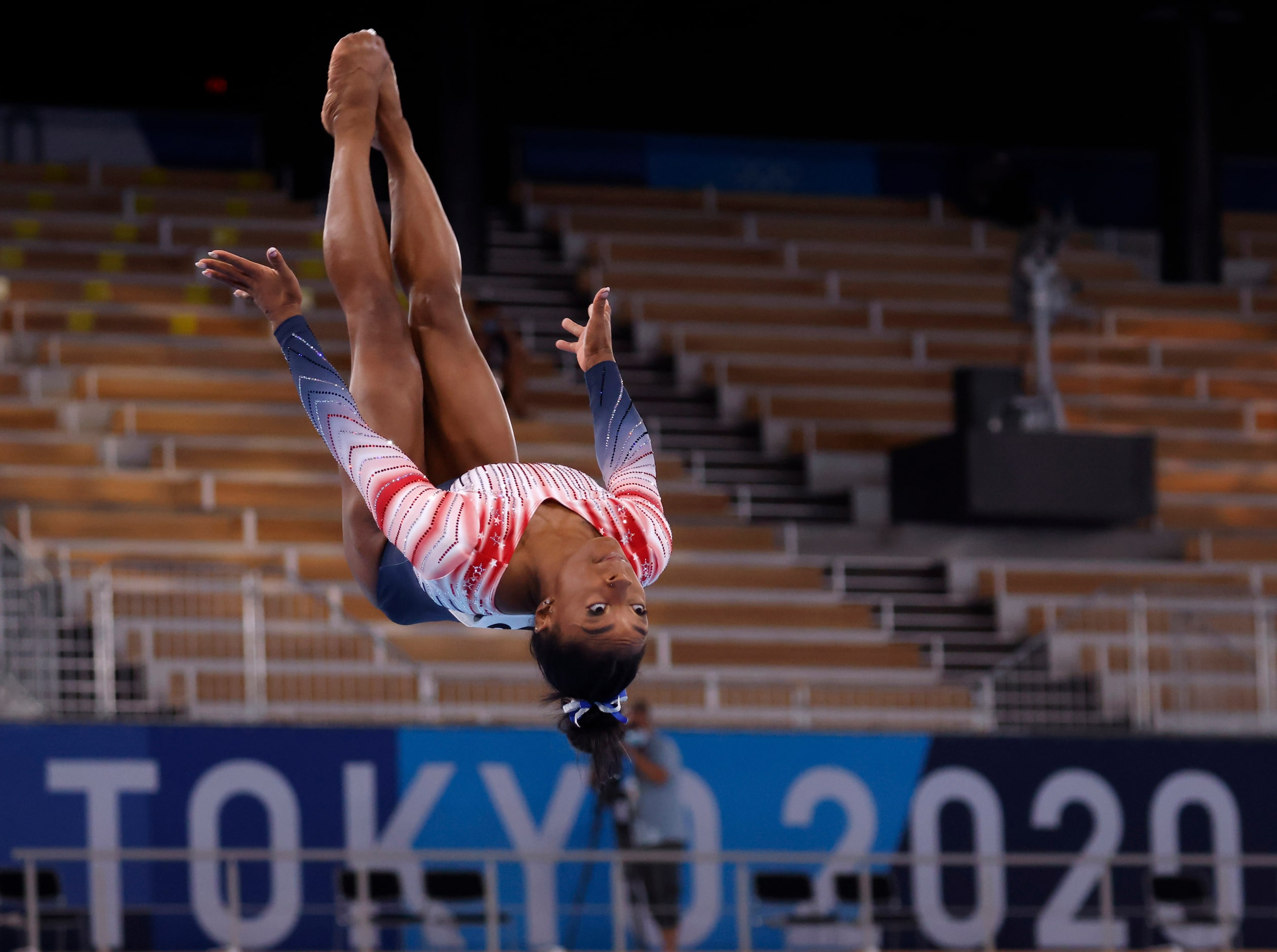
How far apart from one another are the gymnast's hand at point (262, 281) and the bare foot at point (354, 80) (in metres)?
0.84

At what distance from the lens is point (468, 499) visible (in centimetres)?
442

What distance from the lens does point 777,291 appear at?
1512cm

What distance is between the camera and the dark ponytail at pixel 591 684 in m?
4.18

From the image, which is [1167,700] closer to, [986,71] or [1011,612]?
[1011,612]

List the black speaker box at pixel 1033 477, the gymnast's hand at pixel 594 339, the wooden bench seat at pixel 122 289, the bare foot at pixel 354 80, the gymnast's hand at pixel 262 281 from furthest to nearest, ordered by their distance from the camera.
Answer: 1. the wooden bench seat at pixel 122 289
2. the black speaker box at pixel 1033 477
3. the bare foot at pixel 354 80
4. the gymnast's hand at pixel 594 339
5. the gymnast's hand at pixel 262 281

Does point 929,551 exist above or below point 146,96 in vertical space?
below

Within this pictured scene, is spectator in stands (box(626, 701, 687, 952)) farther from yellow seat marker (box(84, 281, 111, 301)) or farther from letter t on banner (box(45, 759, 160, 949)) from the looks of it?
yellow seat marker (box(84, 281, 111, 301))

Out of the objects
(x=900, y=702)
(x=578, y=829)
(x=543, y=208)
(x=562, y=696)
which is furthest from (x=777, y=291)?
(x=562, y=696)

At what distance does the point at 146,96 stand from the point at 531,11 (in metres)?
3.41

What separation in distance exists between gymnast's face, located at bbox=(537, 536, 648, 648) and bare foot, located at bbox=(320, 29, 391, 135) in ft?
5.61

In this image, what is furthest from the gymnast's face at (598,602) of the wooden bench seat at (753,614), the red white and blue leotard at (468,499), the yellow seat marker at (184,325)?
the yellow seat marker at (184,325)

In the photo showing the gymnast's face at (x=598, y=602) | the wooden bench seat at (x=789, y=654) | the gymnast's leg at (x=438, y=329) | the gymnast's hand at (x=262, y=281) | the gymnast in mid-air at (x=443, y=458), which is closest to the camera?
the gymnast's face at (x=598, y=602)

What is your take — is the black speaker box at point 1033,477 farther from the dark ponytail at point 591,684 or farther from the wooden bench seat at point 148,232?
the dark ponytail at point 591,684

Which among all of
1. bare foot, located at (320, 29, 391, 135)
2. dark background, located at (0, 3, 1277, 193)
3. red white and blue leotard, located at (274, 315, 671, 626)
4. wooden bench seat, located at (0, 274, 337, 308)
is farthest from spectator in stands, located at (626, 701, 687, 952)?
dark background, located at (0, 3, 1277, 193)
